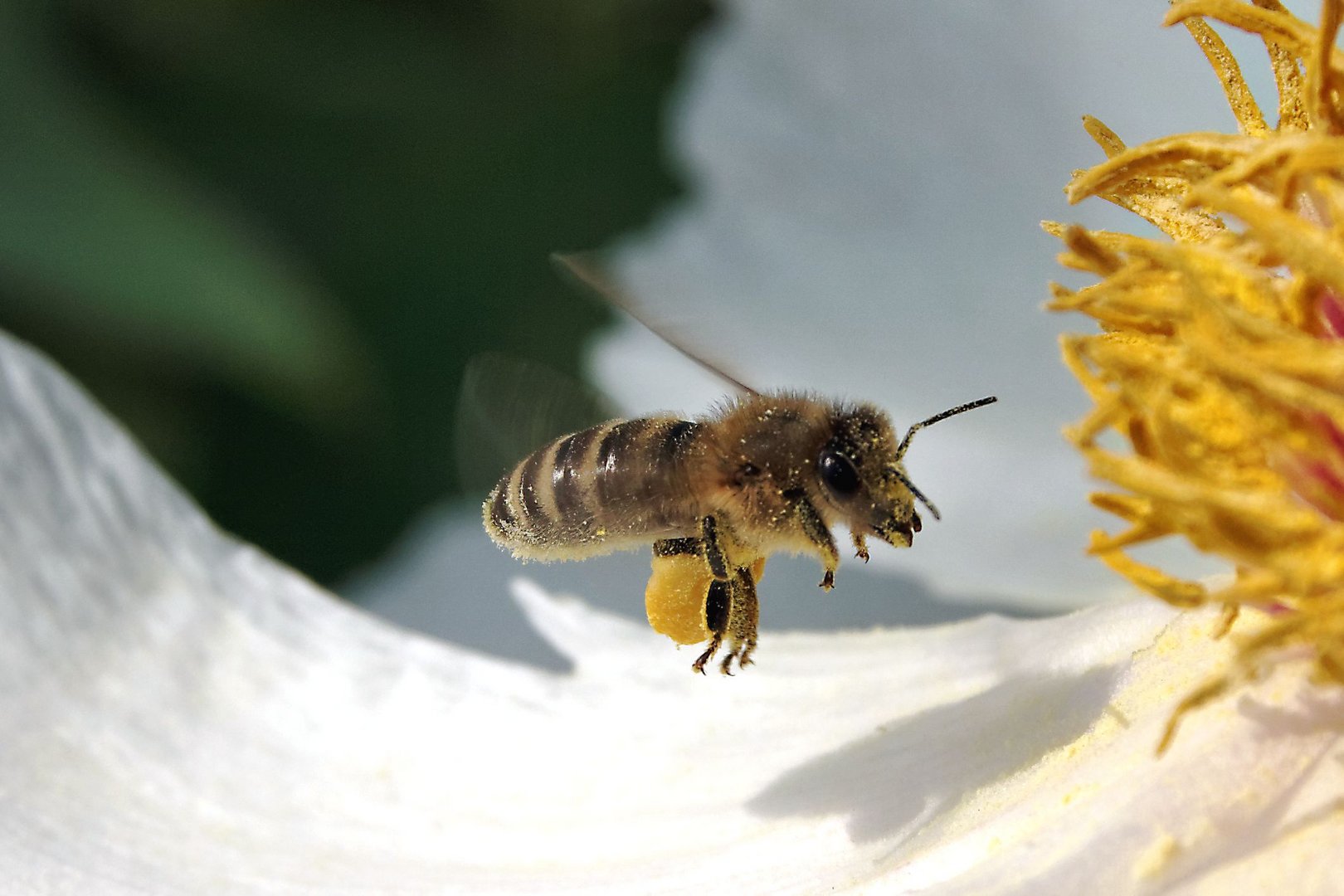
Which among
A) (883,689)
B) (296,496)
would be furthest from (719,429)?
(296,496)

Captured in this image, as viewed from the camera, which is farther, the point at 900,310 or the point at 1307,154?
the point at 900,310

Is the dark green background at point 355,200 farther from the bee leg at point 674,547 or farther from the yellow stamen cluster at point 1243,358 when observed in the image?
the yellow stamen cluster at point 1243,358

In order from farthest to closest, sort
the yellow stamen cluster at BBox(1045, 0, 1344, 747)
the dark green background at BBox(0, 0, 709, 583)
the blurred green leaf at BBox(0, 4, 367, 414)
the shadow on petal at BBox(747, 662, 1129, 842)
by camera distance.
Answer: the dark green background at BBox(0, 0, 709, 583), the blurred green leaf at BBox(0, 4, 367, 414), the shadow on petal at BBox(747, 662, 1129, 842), the yellow stamen cluster at BBox(1045, 0, 1344, 747)

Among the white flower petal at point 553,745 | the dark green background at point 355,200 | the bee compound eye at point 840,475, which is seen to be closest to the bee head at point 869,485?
the bee compound eye at point 840,475

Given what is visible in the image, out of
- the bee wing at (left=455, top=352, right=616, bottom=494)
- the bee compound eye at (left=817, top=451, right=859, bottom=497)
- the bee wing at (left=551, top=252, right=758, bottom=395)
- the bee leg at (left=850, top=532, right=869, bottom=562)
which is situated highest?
the bee wing at (left=455, top=352, right=616, bottom=494)

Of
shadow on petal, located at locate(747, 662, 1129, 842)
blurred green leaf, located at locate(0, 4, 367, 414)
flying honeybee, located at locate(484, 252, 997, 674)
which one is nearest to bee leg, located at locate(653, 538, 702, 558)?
flying honeybee, located at locate(484, 252, 997, 674)

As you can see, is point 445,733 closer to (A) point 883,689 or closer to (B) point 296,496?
(A) point 883,689

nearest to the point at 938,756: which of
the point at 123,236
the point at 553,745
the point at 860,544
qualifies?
the point at 860,544

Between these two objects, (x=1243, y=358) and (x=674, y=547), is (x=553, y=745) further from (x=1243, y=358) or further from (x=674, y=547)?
(x=1243, y=358)

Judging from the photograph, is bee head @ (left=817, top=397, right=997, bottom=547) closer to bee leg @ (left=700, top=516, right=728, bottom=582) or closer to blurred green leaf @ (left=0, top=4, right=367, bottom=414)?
bee leg @ (left=700, top=516, right=728, bottom=582)
